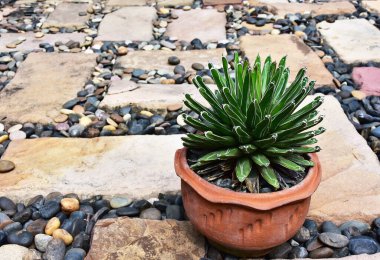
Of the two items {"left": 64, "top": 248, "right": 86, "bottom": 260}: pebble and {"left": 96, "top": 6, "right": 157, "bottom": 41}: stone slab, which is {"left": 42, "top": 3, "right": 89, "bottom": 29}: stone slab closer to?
{"left": 96, "top": 6, "right": 157, "bottom": 41}: stone slab

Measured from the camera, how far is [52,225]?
190 centimetres

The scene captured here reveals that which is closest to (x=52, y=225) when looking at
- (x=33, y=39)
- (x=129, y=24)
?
(x=33, y=39)

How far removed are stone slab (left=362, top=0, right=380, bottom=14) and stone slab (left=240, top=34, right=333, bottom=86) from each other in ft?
3.49

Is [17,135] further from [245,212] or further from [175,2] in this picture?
[175,2]

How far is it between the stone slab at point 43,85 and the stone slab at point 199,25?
79 cm

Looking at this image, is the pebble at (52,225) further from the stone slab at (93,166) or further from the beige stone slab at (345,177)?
the beige stone slab at (345,177)

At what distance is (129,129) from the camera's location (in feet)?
8.52

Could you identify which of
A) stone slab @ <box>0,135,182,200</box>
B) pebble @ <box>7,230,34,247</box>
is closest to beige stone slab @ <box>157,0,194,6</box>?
stone slab @ <box>0,135,182,200</box>

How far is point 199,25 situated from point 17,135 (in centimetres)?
195

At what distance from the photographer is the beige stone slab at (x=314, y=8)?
4.24m

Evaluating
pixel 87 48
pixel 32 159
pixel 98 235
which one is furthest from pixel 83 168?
pixel 87 48

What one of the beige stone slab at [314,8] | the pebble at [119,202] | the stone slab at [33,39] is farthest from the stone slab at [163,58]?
Answer: the pebble at [119,202]

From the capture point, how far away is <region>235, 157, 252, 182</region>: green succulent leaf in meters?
1.55

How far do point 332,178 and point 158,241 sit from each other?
84 centimetres
